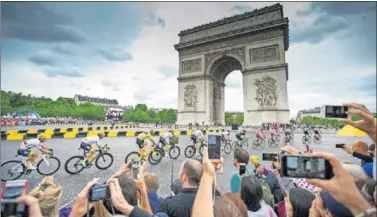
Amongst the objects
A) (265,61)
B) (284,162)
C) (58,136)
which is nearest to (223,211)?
(284,162)

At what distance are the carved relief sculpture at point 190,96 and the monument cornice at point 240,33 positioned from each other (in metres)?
5.92

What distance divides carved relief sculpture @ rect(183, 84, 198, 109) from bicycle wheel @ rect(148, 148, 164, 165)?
22706 millimetres

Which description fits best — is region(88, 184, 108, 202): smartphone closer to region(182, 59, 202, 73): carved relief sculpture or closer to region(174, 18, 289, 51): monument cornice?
region(174, 18, 289, 51): monument cornice

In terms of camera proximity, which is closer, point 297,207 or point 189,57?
point 297,207

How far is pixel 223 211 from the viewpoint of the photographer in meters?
1.80

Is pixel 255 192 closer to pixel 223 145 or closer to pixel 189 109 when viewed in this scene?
pixel 223 145

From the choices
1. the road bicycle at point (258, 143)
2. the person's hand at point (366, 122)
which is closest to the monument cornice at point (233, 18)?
the road bicycle at point (258, 143)

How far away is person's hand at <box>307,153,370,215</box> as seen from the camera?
0.99 metres

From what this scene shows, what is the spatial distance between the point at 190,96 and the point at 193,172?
95.2 feet

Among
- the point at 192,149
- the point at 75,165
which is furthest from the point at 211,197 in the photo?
the point at 192,149

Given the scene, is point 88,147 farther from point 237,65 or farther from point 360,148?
point 237,65

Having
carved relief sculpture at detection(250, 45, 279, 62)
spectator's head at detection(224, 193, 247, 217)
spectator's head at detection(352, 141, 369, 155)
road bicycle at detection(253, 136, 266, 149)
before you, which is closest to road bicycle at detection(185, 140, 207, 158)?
road bicycle at detection(253, 136, 266, 149)

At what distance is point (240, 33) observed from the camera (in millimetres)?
28266

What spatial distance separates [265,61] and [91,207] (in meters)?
27.0
